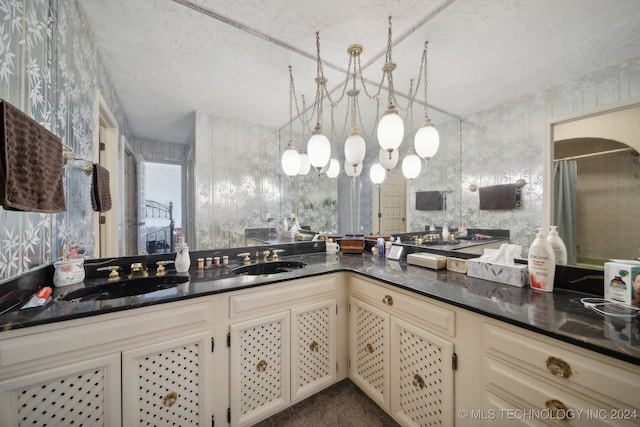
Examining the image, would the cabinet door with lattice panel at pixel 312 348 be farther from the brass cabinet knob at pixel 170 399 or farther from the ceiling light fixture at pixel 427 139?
the ceiling light fixture at pixel 427 139

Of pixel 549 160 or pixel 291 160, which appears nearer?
pixel 549 160

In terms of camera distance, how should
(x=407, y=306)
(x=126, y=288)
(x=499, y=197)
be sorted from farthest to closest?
(x=499, y=197), (x=126, y=288), (x=407, y=306)

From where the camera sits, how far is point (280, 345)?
1360 millimetres

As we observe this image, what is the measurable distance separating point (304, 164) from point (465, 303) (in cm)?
166

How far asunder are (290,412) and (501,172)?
7.13ft

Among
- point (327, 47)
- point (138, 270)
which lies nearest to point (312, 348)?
point (138, 270)

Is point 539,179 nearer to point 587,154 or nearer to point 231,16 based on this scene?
point 587,154

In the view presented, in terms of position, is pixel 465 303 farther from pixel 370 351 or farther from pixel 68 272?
pixel 68 272

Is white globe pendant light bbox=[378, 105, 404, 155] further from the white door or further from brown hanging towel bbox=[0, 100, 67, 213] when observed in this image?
brown hanging towel bbox=[0, 100, 67, 213]

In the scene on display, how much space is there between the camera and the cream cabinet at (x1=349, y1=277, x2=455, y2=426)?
1.06 m

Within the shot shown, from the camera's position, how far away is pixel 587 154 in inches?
41.3

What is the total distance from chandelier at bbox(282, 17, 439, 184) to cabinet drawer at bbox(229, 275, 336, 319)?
0.86 meters

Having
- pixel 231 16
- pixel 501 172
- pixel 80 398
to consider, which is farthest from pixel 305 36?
pixel 80 398

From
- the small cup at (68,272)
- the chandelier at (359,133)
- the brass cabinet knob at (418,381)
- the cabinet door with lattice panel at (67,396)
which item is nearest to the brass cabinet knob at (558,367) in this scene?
the brass cabinet knob at (418,381)
